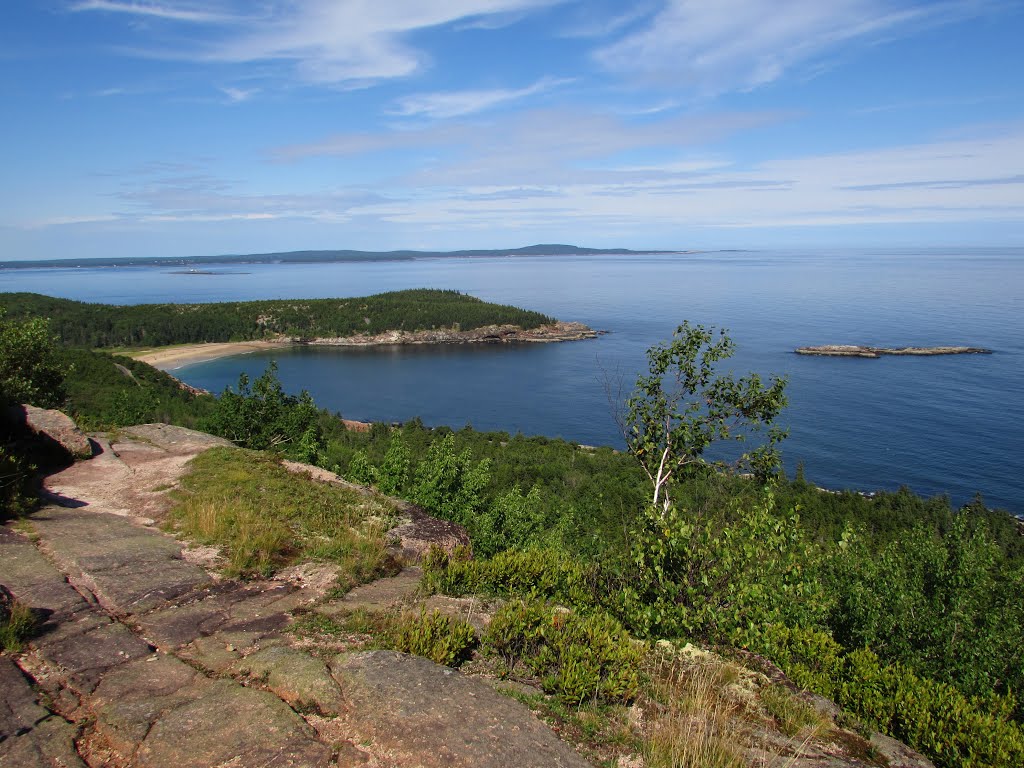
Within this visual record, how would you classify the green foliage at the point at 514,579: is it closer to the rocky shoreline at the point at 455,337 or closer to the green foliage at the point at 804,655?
the green foliage at the point at 804,655

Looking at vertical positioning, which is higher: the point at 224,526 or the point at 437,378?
the point at 224,526

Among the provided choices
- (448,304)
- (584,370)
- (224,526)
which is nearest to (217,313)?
(448,304)

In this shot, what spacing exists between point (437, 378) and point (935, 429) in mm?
61666

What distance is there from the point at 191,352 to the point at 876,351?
113800mm

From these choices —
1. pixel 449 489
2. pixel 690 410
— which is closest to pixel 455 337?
pixel 449 489

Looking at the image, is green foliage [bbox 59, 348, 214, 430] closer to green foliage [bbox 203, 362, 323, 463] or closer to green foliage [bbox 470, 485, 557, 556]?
green foliage [bbox 203, 362, 323, 463]

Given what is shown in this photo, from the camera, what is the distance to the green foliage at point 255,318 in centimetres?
11412

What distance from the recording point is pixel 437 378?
91625 millimetres

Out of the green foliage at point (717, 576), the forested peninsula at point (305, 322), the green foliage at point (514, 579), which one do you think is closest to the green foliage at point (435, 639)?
the green foliage at point (514, 579)

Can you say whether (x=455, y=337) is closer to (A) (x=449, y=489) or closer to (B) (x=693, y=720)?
(A) (x=449, y=489)

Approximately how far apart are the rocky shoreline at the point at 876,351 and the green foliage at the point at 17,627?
306 feet

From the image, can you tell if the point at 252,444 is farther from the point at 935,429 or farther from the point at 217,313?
the point at 217,313

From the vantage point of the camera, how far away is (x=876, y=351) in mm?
88938

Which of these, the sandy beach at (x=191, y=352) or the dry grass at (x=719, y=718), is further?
the sandy beach at (x=191, y=352)
